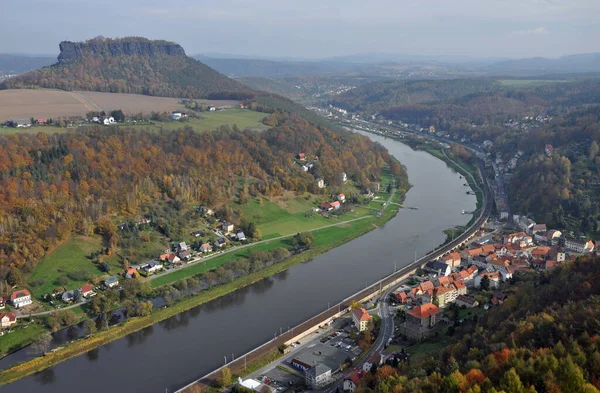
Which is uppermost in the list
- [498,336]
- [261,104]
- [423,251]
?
[261,104]

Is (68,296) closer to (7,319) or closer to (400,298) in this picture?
(7,319)

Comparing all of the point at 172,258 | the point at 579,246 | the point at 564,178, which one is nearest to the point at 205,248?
the point at 172,258

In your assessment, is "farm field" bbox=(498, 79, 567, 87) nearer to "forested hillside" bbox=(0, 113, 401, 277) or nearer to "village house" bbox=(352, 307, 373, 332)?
"forested hillside" bbox=(0, 113, 401, 277)

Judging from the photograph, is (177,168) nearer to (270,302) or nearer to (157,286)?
(157,286)

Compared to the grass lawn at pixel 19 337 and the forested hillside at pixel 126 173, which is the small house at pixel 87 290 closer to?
the grass lawn at pixel 19 337

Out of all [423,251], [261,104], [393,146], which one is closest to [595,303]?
[423,251]

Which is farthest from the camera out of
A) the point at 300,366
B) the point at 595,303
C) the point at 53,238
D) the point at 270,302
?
the point at 53,238
